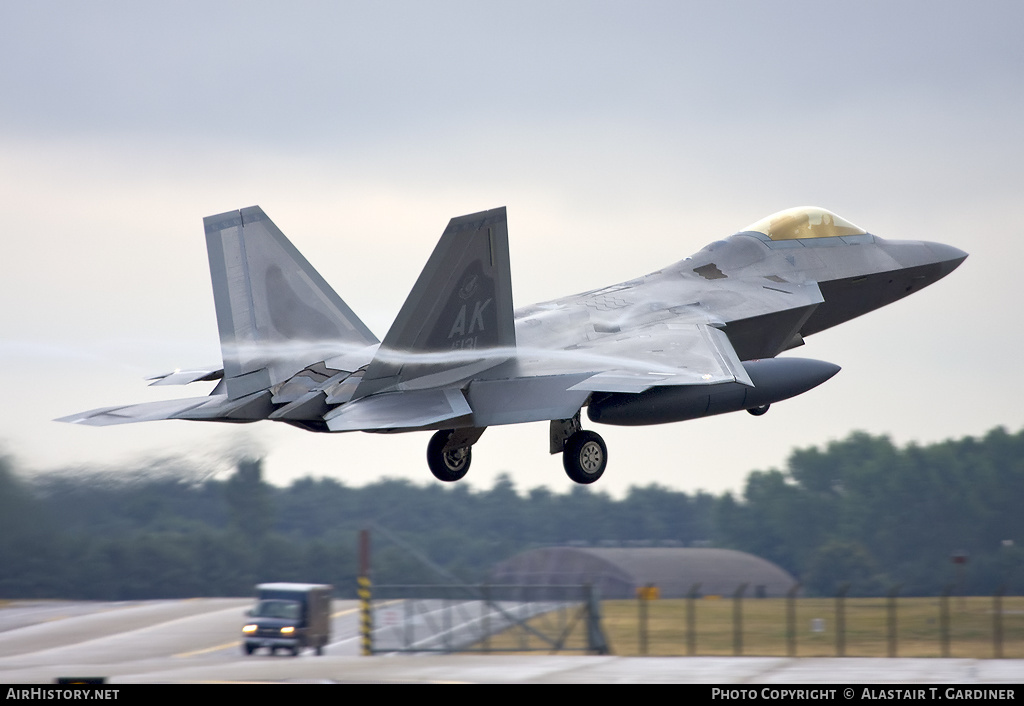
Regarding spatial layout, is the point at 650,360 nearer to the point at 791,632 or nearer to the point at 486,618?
the point at 486,618

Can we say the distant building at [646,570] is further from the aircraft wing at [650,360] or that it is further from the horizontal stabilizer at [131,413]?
the horizontal stabilizer at [131,413]

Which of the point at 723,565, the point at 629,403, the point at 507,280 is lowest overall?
the point at 723,565

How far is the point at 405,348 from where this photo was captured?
15945 millimetres

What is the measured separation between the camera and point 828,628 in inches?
1152

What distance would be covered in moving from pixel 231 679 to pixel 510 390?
9045 millimetres

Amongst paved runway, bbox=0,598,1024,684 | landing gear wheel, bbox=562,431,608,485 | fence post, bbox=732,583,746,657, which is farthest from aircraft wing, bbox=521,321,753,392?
fence post, bbox=732,583,746,657

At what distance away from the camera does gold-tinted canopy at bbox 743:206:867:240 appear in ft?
67.2

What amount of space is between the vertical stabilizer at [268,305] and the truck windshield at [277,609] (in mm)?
11973

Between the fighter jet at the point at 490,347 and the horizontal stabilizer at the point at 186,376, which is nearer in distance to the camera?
the fighter jet at the point at 490,347

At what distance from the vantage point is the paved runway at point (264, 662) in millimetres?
21812

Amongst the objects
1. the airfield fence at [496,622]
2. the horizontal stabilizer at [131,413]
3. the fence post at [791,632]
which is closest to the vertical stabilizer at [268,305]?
the horizontal stabilizer at [131,413]

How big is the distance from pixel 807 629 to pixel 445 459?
47.9 ft

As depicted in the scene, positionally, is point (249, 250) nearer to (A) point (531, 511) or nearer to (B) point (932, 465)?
(A) point (531, 511)
